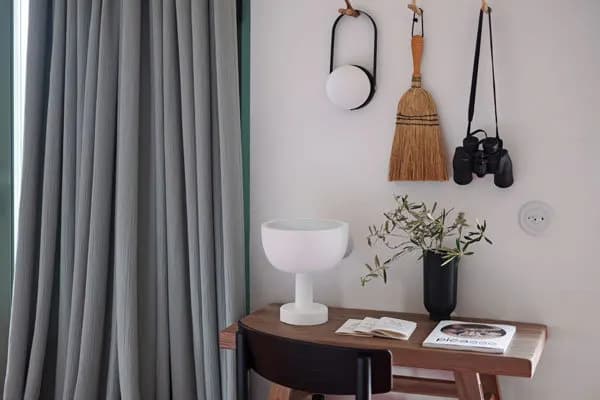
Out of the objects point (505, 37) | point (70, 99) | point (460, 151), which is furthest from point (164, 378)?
point (505, 37)

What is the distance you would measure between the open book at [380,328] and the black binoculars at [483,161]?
1.49 feet

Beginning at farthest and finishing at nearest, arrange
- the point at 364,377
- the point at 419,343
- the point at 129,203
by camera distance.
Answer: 1. the point at 129,203
2. the point at 419,343
3. the point at 364,377

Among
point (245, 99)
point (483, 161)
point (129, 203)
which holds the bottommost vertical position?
point (129, 203)

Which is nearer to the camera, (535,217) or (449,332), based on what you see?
(449,332)

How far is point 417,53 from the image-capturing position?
200 centimetres

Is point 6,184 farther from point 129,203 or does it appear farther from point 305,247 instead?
point 305,247

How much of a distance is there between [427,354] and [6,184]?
1.75m

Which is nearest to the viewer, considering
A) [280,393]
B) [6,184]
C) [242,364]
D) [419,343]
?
[242,364]

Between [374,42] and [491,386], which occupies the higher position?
[374,42]

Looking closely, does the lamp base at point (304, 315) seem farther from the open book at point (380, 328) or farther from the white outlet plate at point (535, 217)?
the white outlet plate at point (535, 217)

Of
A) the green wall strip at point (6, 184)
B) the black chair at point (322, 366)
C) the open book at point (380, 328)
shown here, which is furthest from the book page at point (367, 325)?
the green wall strip at point (6, 184)

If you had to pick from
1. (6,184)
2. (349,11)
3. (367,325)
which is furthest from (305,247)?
(6,184)

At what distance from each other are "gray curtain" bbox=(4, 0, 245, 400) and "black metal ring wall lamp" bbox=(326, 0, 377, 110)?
A: 0.32 metres

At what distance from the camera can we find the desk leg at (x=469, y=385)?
5.36 feet
